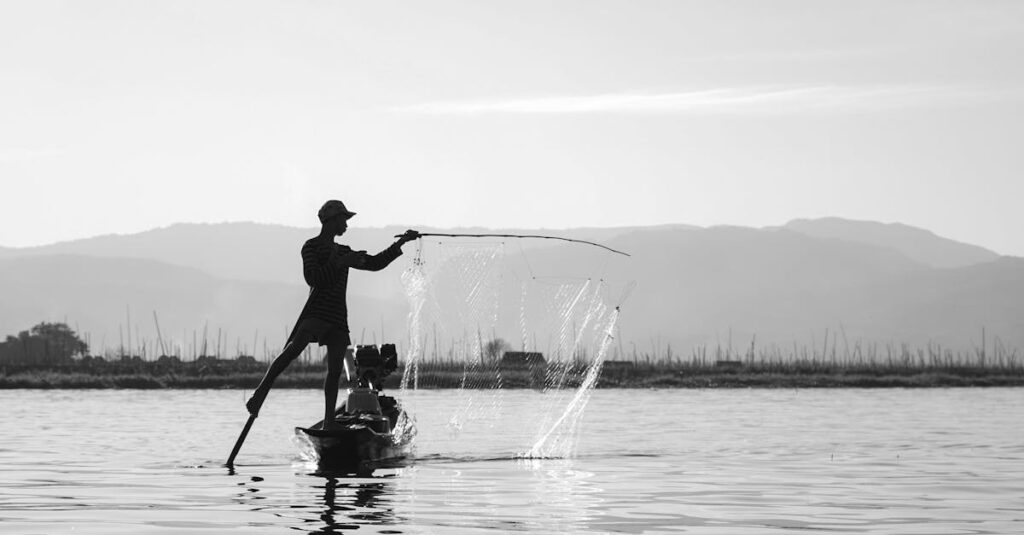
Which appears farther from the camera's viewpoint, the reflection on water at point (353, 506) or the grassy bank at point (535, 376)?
the grassy bank at point (535, 376)

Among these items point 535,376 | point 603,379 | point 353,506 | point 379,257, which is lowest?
point 353,506

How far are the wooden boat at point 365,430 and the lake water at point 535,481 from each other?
1.25 feet

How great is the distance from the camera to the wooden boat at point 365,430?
19.7 meters

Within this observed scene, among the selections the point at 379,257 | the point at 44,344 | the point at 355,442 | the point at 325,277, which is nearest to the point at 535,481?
the point at 355,442

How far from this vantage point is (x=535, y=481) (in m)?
18.4

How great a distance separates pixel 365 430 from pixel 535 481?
266 centimetres

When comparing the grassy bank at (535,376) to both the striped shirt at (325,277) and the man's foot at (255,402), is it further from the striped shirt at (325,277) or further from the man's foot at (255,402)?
the striped shirt at (325,277)

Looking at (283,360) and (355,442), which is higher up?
(283,360)

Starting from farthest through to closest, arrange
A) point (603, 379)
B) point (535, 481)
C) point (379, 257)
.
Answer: point (603, 379), point (379, 257), point (535, 481)

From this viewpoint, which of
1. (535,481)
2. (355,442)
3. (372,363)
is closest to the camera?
(535,481)

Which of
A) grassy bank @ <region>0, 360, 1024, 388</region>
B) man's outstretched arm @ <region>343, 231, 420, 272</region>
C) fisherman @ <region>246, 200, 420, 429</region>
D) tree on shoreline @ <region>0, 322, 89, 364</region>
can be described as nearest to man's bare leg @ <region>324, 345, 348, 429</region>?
fisherman @ <region>246, 200, 420, 429</region>

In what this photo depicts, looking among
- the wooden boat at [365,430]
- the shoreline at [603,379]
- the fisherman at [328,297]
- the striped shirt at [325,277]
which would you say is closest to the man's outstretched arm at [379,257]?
the fisherman at [328,297]

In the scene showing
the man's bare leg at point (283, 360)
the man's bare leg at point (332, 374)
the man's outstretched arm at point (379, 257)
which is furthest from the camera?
the man's bare leg at point (332, 374)

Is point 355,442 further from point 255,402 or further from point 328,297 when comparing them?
point 328,297
